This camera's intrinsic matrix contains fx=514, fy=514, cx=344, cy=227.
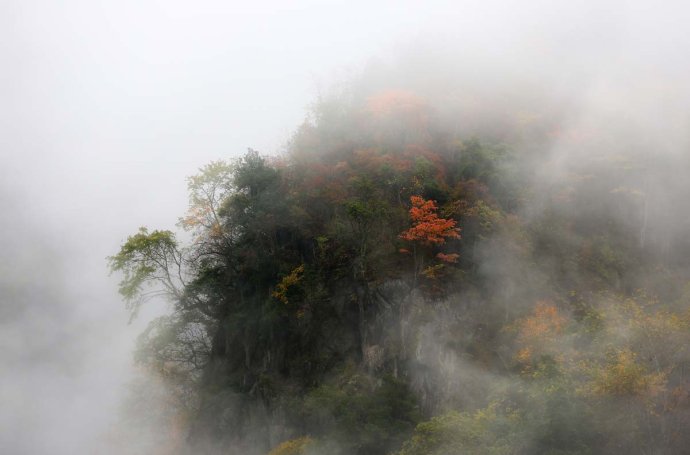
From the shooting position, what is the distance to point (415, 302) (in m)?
30.2

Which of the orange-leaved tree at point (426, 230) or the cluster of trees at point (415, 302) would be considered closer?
the cluster of trees at point (415, 302)

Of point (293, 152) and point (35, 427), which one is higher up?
point (35, 427)

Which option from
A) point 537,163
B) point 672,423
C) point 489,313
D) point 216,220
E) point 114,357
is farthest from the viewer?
point 114,357

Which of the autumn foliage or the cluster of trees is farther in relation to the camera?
the autumn foliage

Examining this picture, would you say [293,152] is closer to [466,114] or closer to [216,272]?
[216,272]

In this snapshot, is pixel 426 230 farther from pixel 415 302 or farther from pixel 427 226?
pixel 415 302

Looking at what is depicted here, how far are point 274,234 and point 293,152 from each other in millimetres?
7646

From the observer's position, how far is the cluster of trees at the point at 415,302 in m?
21.8

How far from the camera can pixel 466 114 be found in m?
39.8

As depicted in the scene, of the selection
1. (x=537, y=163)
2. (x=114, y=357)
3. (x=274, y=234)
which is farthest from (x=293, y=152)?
(x=114, y=357)

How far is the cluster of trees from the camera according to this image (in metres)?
21.8

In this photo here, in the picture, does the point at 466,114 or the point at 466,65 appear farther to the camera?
the point at 466,65

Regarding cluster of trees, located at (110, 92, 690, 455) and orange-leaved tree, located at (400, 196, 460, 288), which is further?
orange-leaved tree, located at (400, 196, 460, 288)

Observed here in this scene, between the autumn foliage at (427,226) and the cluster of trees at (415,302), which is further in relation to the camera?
the autumn foliage at (427,226)
